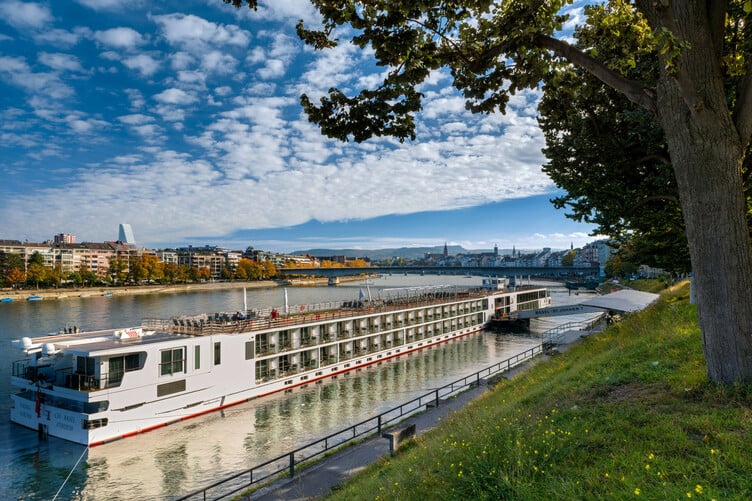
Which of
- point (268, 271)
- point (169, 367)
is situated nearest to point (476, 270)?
point (268, 271)

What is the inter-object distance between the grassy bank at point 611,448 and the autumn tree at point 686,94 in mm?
1053

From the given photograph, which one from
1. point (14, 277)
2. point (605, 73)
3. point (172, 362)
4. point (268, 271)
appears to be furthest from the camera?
→ point (268, 271)

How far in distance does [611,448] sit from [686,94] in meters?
5.19

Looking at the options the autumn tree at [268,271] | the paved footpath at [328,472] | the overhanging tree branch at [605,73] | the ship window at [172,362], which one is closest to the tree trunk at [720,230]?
the overhanging tree branch at [605,73]

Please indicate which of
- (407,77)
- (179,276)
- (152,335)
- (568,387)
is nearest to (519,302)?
(152,335)

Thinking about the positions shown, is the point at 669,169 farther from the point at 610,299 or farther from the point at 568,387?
the point at 610,299

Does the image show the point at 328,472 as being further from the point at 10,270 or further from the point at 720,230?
the point at 10,270

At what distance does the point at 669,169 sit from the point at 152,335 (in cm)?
2747

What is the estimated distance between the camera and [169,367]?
76.4ft

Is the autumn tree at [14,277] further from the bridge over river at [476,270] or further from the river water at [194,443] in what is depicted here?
the river water at [194,443]

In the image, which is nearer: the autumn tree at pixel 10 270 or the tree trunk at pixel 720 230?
the tree trunk at pixel 720 230

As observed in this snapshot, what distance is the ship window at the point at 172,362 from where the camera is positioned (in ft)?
75.6

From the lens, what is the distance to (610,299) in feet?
139

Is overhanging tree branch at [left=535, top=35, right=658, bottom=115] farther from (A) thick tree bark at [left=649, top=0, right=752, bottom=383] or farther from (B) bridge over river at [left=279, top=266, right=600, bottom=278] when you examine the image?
(B) bridge over river at [left=279, top=266, right=600, bottom=278]
